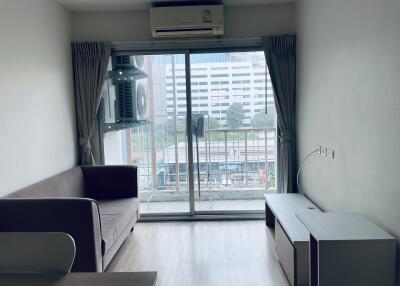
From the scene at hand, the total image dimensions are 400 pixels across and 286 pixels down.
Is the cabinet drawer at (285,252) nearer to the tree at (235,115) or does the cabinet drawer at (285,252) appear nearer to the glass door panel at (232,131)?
the glass door panel at (232,131)

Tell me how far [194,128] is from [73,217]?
7.07ft

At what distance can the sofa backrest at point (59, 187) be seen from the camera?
2.73 metres

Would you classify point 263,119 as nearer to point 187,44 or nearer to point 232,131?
point 232,131

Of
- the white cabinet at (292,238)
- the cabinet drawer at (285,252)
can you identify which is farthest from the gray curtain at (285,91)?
the cabinet drawer at (285,252)

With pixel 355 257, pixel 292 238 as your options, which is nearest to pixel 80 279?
pixel 355 257

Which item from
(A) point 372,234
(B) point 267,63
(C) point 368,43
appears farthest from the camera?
(B) point 267,63

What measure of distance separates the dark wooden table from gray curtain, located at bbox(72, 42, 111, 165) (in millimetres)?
2848

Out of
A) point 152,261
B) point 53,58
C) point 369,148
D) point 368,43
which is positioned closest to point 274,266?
point 152,261

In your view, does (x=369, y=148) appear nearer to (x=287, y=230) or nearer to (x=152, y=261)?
(x=287, y=230)

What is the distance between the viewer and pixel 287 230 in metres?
2.51

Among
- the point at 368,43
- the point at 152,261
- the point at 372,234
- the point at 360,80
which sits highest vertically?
the point at 368,43

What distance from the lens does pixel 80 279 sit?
4.12 ft

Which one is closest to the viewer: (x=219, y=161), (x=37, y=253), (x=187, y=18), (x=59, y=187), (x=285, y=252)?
(x=37, y=253)

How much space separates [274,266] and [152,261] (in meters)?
1.11
